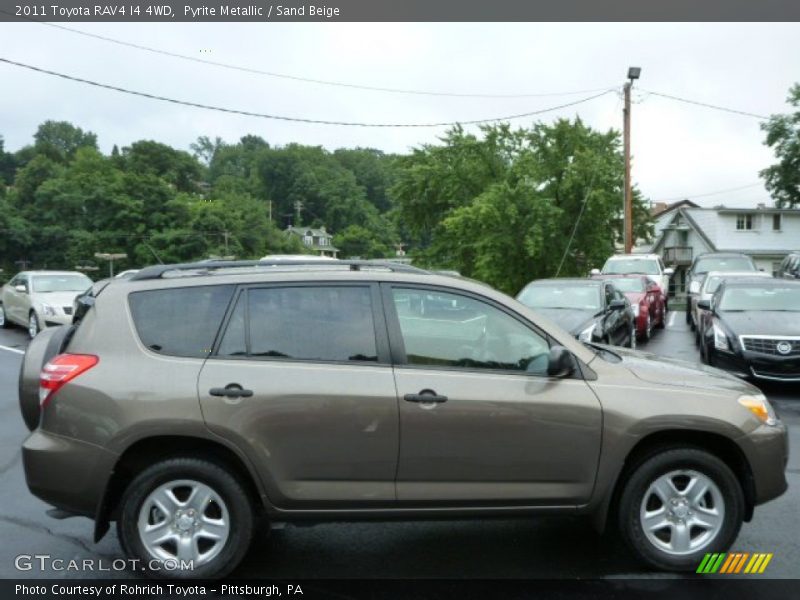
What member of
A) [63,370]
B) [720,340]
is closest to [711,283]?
[720,340]

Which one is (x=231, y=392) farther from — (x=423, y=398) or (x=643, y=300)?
(x=643, y=300)

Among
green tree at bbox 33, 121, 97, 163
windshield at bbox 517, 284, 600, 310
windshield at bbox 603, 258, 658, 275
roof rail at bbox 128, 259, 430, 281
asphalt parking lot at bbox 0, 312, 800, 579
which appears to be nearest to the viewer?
asphalt parking lot at bbox 0, 312, 800, 579

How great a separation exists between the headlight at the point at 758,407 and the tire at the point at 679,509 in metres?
0.36

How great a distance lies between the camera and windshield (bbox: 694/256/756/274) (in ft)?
75.0

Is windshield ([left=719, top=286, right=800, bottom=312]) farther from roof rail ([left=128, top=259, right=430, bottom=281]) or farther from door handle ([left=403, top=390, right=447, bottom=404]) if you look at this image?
door handle ([left=403, top=390, right=447, bottom=404])

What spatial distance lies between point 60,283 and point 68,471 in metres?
15.0

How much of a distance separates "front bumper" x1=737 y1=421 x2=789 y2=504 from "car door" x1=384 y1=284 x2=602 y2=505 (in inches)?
35.6

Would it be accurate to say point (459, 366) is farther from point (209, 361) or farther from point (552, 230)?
point (552, 230)

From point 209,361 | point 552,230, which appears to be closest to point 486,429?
point 209,361

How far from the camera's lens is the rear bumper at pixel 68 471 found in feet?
13.4

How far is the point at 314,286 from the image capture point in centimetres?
439

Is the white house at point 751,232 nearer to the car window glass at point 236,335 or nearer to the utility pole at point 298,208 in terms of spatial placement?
the car window glass at point 236,335

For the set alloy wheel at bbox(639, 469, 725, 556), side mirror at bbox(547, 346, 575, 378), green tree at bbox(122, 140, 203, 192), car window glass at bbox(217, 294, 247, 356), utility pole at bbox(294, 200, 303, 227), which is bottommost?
alloy wheel at bbox(639, 469, 725, 556)

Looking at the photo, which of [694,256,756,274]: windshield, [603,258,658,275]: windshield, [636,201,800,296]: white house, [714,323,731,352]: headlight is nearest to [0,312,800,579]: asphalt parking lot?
[714,323,731,352]: headlight
